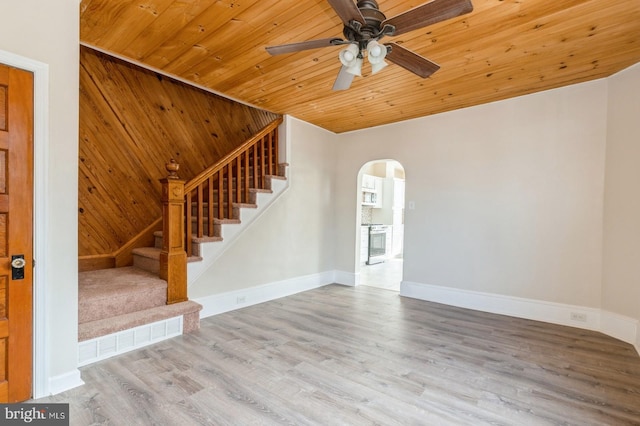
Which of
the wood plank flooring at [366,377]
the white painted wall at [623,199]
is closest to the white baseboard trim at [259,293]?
the wood plank flooring at [366,377]

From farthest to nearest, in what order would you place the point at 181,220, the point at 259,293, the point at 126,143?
1. the point at 259,293
2. the point at 126,143
3. the point at 181,220

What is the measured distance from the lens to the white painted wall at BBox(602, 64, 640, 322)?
2955mm

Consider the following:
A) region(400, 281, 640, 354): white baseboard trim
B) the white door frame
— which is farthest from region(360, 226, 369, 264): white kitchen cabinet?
the white door frame

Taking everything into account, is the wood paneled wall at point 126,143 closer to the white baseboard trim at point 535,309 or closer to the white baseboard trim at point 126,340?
the white baseboard trim at point 126,340

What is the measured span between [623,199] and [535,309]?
1469 millimetres

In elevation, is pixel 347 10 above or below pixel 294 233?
above

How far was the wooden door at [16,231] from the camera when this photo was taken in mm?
1842

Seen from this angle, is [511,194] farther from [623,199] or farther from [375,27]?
[375,27]

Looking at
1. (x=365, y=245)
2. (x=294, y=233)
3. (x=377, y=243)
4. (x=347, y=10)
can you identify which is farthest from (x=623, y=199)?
(x=377, y=243)

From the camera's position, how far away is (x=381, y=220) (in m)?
8.78

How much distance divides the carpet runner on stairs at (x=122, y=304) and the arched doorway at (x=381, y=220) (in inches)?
163

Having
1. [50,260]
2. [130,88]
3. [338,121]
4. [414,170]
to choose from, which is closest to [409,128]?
[414,170]

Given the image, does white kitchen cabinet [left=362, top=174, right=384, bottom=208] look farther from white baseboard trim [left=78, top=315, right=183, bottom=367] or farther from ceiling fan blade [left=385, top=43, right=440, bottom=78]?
white baseboard trim [left=78, top=315, right=183, bottom=367]

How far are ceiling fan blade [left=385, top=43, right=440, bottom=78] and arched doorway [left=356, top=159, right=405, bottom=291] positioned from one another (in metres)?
4.66
